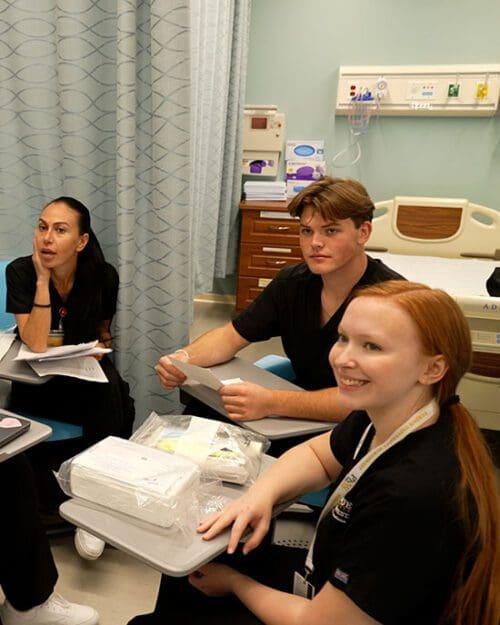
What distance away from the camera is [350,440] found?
1062mm

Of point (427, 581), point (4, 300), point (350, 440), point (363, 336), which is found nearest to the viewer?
point (427, 581)

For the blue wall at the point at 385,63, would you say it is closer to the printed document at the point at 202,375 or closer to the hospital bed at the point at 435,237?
the hospital bed at the point at 435,237

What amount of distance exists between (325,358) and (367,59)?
9.38 ft

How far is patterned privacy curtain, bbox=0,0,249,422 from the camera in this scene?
5.44ft

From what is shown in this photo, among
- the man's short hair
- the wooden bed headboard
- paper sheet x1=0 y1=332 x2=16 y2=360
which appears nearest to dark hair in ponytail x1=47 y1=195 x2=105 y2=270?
paper sheet x1=0 y1=332 x2=16 y2=360

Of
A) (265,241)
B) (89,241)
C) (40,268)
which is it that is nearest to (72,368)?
(40,268)

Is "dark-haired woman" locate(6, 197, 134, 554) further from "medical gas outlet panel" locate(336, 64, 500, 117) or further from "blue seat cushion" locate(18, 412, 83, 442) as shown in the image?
"medical gas outlet panel" locate(336, 64, 500, 117)

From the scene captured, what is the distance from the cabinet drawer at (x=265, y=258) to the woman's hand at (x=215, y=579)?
2749mm

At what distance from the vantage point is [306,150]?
3803mm

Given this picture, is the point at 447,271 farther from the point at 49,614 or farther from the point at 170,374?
the point at 49,614

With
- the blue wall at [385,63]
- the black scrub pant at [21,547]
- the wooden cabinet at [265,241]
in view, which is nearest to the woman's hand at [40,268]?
the black scrub pant at [21,547]

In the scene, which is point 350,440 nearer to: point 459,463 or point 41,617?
point 459,463

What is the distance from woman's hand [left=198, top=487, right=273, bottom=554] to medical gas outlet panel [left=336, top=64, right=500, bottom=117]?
10.9ft

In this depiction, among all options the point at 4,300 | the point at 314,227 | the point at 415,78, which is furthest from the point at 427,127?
the point at 4,300
